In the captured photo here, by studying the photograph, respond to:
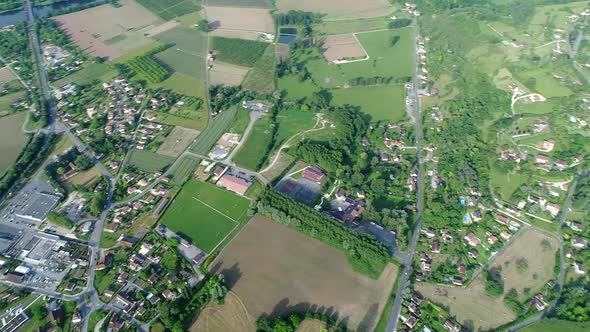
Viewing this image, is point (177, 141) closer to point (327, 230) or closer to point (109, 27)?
point (327, 230)

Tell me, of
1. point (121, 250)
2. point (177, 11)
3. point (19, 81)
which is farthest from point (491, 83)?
point (19, 81)

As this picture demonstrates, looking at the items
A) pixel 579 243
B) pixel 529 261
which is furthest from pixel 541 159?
pixel 529 261

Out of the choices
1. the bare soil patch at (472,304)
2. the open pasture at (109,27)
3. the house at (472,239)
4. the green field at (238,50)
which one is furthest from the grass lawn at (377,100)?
the open pasture at (109,27)

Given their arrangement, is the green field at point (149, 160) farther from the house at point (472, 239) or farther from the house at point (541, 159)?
the house at point (541, 159)

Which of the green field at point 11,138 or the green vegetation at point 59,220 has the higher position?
the green field at point 11,138

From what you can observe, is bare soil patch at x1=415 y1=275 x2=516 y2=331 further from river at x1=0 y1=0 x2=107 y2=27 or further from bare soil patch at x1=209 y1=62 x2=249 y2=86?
river at x1=0 y1=0 x2=107 y2=27

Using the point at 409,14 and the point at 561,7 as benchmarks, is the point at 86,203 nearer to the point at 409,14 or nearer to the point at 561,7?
the point at 409,14
